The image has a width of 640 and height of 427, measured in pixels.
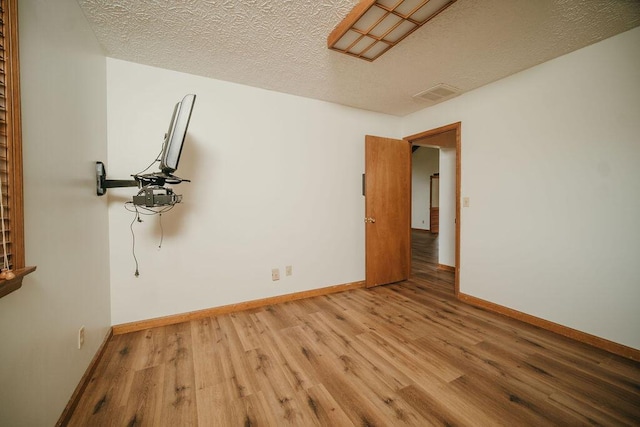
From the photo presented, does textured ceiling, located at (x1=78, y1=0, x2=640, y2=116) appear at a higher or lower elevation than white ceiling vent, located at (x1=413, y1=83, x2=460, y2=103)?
lower

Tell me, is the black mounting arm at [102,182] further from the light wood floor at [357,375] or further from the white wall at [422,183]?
the white wall at [422,183]

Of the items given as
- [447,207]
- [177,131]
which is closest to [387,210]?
[447,207]

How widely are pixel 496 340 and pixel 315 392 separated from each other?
1650 millimetres

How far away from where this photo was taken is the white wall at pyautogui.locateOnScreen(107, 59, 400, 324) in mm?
2201

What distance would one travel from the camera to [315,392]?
149 centimetres

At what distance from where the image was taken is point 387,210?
340 cm

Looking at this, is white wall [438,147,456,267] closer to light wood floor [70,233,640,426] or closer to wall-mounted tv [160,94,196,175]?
light wood floor [70,233,640,426]

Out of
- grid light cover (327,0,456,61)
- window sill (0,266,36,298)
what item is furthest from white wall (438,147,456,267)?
window sill (0,266,36,298)

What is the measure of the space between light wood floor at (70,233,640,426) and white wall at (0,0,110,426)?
369mm

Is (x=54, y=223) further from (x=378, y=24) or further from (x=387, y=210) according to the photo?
(x=387, y=210)

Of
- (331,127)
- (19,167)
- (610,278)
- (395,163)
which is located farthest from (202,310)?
(610,278)

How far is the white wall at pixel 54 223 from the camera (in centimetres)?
100

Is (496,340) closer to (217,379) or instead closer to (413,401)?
(413,401)

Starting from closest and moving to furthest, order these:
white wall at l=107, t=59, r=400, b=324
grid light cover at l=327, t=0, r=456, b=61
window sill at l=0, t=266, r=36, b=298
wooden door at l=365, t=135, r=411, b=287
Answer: window sill at l=0, t=266, r=36, b=298, grid light cover at l=327, t=0, r=456, b=61, white wall at l=107, t=59, r=400, b=324, wooden door at l=365, t=135, r=411, b=287
